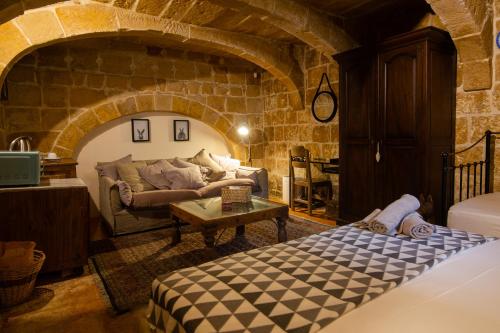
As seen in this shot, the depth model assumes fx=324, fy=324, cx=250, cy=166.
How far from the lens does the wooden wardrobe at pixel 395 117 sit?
3041 mm

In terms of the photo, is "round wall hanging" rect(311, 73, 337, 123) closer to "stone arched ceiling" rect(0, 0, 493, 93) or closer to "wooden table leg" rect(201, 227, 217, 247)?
"stone arched ceiling" rect(0, 0, 493, 93)

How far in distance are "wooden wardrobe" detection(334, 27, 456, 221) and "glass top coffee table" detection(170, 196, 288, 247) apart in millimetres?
1128

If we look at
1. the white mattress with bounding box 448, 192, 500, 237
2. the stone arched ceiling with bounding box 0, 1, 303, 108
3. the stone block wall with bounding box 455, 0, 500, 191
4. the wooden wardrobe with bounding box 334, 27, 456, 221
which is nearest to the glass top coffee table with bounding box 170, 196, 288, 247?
the wooden wardrobe with bounding box 334, 27, 456, 221

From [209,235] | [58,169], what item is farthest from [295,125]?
[58,169]

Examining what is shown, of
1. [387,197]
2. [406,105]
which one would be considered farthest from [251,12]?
[387,197]

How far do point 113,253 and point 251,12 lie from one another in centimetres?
276

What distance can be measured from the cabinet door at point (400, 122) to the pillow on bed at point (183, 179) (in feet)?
7.35

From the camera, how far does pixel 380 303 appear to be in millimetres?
1148

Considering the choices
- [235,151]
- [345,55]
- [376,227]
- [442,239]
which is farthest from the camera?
[235,151]

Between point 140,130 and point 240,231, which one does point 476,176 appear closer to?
point 240,231

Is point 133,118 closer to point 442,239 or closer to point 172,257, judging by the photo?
point 172,257

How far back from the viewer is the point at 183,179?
4.25 meters

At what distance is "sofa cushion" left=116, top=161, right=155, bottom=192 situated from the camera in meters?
4.06

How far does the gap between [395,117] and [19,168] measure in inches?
132
